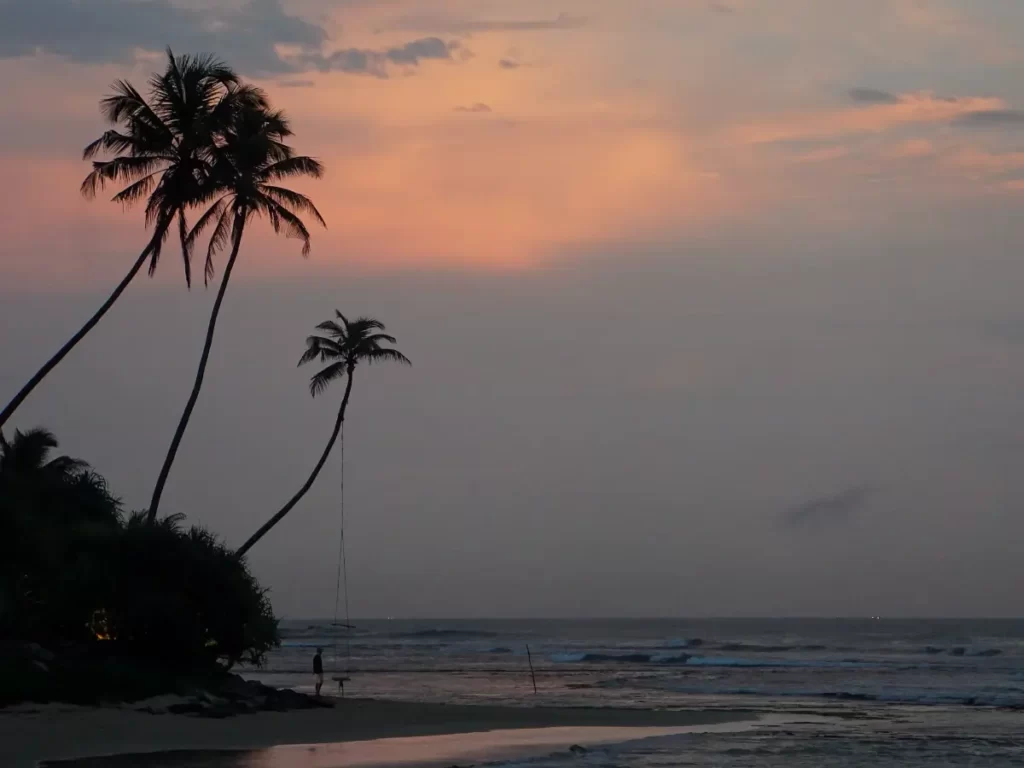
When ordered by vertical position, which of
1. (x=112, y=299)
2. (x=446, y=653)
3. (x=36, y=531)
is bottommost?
(x=446, y=653)

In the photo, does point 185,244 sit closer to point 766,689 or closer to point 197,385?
Answer: point 197,385

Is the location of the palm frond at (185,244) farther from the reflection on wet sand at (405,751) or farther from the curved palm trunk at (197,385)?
the reflection on wet sand at (405,751)

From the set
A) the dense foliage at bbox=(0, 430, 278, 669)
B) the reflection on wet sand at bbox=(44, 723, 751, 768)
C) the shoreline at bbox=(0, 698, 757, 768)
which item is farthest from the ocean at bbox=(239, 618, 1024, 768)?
the dense foliage at bbox=(0, 430, 278, 669)

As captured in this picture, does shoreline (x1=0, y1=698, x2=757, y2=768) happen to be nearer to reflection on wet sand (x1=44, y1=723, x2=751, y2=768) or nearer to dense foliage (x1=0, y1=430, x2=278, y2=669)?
reflection on wet sand (x1=44, y1=723, x2=751, y2=768)

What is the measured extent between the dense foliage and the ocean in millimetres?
8912

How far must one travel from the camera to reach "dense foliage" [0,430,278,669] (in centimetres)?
2439

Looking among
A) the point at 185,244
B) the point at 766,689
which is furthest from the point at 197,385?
the point at 766,689

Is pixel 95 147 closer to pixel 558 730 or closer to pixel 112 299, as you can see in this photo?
pixel 112 299

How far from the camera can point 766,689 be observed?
42.2 metres

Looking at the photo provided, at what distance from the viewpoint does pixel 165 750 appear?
18438mm

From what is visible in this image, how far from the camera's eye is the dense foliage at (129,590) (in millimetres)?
24391

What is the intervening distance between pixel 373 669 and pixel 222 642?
3032 cm

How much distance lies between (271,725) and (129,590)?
4.52m

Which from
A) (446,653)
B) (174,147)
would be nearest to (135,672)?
(174,147)
